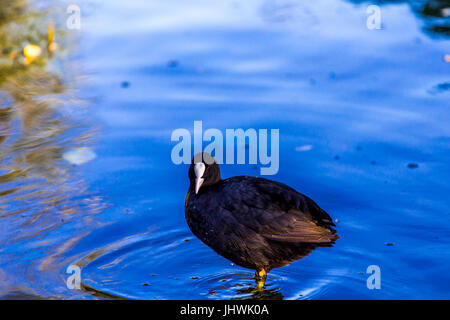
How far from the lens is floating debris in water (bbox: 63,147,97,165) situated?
19.9 ft

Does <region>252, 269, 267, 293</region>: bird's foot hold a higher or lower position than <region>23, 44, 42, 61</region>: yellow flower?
lower

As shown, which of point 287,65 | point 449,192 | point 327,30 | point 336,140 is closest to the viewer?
point 449,192

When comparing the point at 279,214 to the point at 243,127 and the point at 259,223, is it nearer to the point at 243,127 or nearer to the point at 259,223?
the point at 259,223

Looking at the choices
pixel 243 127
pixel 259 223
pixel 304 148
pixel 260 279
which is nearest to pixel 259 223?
pixel 259 223

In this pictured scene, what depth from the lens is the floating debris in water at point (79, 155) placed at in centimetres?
605

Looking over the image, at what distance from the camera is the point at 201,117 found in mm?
6625

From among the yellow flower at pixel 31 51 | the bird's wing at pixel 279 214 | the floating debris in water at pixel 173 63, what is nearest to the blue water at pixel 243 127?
the floating debris in water at pixel 173 63

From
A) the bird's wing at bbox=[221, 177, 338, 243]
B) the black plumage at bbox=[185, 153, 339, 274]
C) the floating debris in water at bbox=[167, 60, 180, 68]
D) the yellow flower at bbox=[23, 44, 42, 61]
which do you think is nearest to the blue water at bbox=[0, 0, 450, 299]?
the floating debris in water at bbox=[167, 60, 180, 68]

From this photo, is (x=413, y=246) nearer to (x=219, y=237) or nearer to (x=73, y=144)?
(x=219, y=237)

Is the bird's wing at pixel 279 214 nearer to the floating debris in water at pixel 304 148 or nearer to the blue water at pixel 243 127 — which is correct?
the blue water at pixel 243 127

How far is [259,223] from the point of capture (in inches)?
167

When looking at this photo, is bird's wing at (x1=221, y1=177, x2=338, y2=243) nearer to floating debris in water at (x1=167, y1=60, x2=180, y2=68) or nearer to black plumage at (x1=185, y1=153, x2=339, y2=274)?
black plumage at (x1=185, y1=153, x2=339, y2=274)
